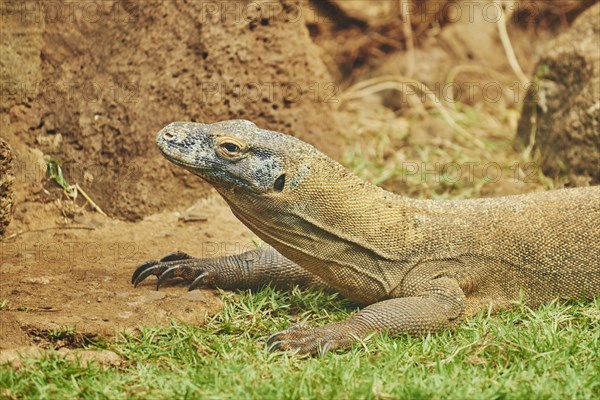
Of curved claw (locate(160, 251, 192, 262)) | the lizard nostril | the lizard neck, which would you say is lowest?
curved claw (locate(160, 251, 192, 262))

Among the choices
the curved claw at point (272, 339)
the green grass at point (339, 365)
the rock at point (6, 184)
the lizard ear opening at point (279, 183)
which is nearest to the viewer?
the green grass at point (339, 365)

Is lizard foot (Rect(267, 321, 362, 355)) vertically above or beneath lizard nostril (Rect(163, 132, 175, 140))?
beneath

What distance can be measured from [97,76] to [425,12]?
18.0 ft

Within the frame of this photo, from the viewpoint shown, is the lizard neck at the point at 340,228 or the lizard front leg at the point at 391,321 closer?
the lizard front leg at the point at 391,321

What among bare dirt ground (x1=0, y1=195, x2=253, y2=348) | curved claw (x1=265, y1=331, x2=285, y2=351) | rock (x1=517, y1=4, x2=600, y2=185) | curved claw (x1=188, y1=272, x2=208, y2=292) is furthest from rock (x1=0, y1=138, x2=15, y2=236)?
rock (x1=517, y1=4, x2=600, y2=185)

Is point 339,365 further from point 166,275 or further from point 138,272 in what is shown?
point 138,272

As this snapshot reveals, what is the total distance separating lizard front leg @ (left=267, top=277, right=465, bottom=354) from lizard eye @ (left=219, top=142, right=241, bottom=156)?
1235 mm

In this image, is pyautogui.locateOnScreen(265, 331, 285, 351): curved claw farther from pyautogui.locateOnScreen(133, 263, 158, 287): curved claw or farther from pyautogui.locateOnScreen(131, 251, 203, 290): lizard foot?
pyautogui.locateOnScreen(133, 263, 158, 287): curved claw

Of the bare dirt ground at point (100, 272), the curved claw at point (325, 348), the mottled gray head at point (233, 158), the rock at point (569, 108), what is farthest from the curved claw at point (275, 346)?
the rock at point (569, 108)

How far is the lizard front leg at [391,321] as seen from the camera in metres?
5.48

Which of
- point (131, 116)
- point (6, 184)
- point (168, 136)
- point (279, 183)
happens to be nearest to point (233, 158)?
point (279, 183)

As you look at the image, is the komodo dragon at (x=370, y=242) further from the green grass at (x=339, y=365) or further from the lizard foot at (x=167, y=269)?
the green grass at (x=339, y=365)

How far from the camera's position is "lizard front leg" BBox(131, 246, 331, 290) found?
6.38 metres

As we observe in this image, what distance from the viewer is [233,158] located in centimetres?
567
